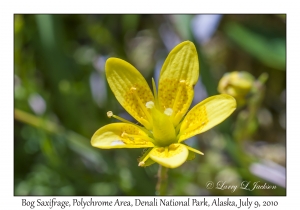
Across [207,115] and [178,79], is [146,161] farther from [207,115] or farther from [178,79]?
[178,79]

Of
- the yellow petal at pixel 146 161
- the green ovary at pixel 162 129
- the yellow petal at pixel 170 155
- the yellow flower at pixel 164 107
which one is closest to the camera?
the yellow petal at pixel 170 155

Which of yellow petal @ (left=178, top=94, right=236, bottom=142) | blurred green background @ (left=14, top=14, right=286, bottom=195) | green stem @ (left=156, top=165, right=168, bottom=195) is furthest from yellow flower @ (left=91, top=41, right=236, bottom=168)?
blurred green background @ (left=14, top=14, right=286, bottom=195)

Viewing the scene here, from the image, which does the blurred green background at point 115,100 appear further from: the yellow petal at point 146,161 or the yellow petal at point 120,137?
the yellow petal at point 146,161

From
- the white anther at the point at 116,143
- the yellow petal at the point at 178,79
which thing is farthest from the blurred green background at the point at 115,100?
the white anther at the point at 116,143

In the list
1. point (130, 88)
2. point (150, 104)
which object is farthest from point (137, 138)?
point (130, 88)

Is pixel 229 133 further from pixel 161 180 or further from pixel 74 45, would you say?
pixel 74 45

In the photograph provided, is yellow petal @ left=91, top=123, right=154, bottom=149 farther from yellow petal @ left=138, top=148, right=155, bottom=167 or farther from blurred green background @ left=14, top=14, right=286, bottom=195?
blurred green background @ left=14, top=14, right=286, bottom=195

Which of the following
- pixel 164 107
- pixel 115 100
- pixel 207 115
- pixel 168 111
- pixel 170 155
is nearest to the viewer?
pixel 170 155
